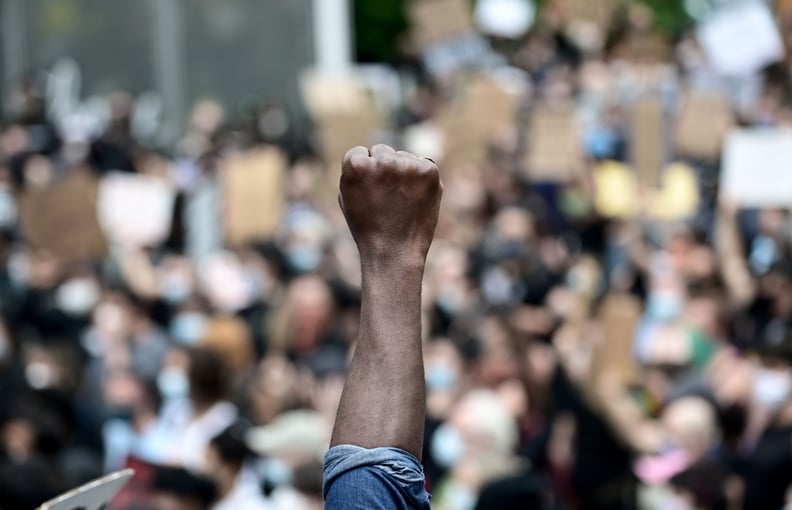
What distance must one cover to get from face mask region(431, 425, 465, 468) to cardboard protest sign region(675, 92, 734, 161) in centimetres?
485

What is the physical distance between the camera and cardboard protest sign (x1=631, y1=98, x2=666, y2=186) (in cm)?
1027

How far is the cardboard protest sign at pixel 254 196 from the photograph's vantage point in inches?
428

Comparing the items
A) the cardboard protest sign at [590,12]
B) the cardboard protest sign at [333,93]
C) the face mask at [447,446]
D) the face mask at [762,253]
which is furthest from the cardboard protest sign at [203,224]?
the face mask at [447,446]

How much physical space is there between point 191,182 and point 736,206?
521 cm

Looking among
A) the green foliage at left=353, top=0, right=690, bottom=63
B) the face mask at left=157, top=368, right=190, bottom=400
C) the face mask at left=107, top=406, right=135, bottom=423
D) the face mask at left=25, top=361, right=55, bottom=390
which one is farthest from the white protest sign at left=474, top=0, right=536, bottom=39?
the face mask at left=107, top=406, right=135, bottom=423

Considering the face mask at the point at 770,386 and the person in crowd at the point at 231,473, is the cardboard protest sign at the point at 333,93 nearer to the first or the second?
the face mask at the point at 770,386

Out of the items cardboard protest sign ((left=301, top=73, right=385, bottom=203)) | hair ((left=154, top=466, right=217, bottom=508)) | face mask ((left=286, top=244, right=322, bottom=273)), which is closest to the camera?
hair ((left=154, top=466, right=217, bottom=508))

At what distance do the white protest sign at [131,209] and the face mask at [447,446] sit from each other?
16.2 feet

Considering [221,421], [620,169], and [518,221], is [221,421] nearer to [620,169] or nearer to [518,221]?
[518,221]

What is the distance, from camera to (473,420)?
19.5ft

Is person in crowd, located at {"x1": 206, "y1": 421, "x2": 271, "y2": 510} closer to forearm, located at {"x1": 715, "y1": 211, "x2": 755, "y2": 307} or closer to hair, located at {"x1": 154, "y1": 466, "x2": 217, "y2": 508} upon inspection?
hair, located at {"x1": 154, "y1": 466, "x2": 217, "y2": 508}

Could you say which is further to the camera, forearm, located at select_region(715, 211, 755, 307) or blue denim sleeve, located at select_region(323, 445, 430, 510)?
forearm, located at select_region(715, 211, 755, 307)

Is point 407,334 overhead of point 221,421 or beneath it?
overhead

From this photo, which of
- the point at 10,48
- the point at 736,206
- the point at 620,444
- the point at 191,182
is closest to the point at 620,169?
the point at 736,206
